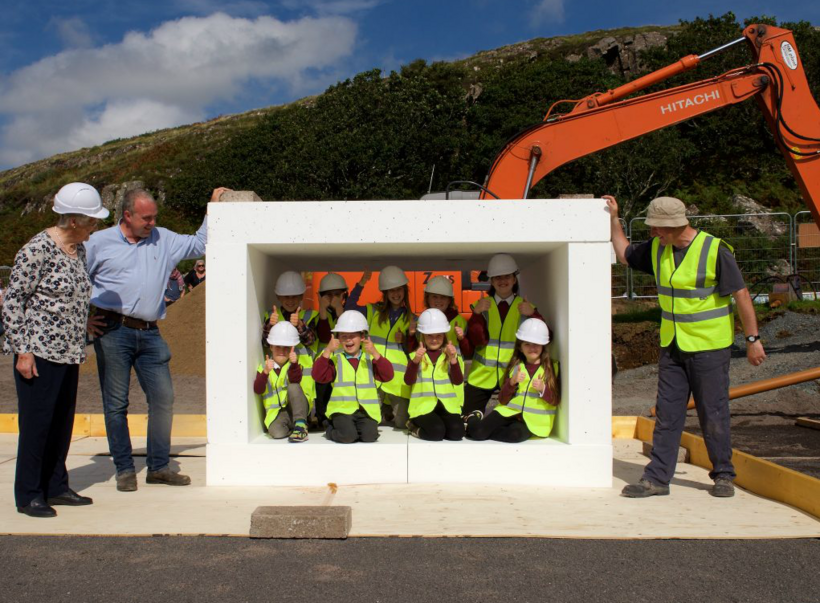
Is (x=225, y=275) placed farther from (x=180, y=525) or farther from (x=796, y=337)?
(x=796, y=337)

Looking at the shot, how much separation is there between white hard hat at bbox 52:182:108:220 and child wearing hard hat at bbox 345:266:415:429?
7.25ft

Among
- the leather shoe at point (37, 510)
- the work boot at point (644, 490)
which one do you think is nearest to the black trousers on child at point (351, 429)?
the work boot at point (644, 490)

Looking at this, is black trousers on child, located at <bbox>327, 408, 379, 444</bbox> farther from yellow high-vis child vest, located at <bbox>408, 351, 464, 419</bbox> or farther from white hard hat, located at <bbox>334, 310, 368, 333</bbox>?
white hard hat, located at <bbox>334, 310, 368, 333</bbox>

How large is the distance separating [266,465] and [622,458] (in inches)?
114

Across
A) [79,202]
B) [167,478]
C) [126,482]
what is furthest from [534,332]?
[79,202]

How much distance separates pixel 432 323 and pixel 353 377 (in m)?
0.68

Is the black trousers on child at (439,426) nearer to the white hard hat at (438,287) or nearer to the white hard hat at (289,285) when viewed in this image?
the white hard hat at (438,287)

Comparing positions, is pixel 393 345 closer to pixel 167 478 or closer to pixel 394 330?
pixel 394 330

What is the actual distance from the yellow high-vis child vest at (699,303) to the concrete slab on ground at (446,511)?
979 mm

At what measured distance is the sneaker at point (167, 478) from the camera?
17.4ft

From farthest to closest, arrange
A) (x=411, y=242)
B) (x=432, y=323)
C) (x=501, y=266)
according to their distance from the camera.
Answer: (x=501, y=266)
(x=432, y=323)
(x=411, y=242)

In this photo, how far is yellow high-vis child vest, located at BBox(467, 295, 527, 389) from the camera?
6.00 metres

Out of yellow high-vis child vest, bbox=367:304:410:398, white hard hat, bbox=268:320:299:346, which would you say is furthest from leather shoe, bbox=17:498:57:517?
yellow high-vis child vest, bbox=367:304:410:398

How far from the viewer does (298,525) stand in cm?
397
